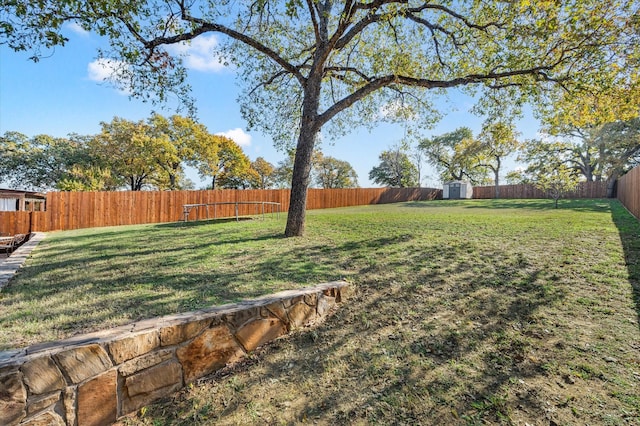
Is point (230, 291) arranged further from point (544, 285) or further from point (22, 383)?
point (544, 285)

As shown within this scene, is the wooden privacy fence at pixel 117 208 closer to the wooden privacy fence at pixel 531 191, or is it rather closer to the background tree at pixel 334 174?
the wooden privacy fence at pixel 531 191

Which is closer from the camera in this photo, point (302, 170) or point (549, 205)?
point (302, 170)

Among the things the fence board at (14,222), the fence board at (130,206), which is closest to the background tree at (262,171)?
the fence board at (130,206)

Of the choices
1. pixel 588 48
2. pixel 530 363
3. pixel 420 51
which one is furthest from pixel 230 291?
pixel 420 51

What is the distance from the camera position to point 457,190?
26250mm

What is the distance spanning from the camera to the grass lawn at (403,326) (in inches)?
75.4

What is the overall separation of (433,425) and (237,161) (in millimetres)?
27772

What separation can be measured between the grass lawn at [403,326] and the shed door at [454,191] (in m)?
22.6

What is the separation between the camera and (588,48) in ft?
17.5

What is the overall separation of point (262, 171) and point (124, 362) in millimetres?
33899

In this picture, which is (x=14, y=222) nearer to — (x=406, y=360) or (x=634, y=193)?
(x=406, y=360)

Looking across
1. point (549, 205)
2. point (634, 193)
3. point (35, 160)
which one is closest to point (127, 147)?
point (35, 160)

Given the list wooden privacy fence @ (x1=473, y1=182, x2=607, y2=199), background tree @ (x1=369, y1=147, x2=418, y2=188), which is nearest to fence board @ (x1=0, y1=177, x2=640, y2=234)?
wooden privacy fence @ (x1=473, y1=182, x2=607, y2=199)

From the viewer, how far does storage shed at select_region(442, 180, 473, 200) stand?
26109 millimetres
